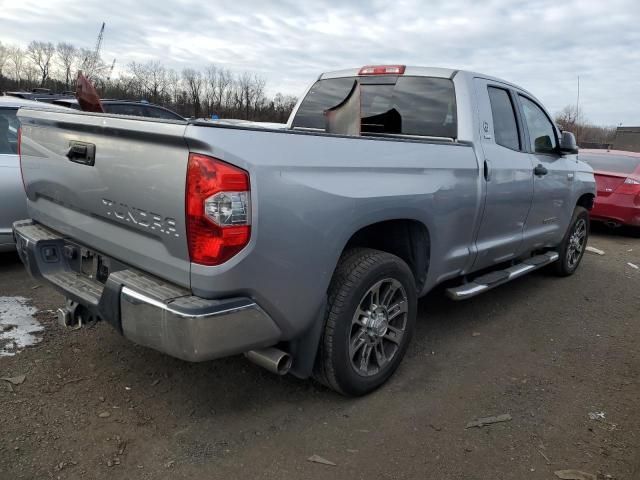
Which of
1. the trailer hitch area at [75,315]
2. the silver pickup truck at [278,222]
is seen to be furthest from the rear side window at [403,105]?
the trailer hitch area at [75,315]

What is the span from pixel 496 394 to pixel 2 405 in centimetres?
287

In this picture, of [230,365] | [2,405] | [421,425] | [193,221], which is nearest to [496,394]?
[421,425]

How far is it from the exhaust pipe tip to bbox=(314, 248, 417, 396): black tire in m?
0.27

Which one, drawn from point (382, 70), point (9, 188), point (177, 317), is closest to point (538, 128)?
point (382, 70)

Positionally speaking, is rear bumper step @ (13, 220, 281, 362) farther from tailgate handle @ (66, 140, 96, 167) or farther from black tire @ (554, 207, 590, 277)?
black tire @ (554, 207, 590, 277)

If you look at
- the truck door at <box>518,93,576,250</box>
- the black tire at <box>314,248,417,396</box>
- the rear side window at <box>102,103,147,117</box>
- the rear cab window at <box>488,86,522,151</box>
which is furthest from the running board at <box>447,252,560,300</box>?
the rear side window at <box>102,103,147,117</box>

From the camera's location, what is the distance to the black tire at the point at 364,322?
2.86m

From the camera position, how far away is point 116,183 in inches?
100.0

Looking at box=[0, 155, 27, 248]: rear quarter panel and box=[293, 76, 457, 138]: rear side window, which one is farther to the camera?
box=[0, 155, 27, 248]: rear quarter panel

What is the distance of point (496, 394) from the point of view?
10.9ft

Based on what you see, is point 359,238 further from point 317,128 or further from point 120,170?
point 317,128

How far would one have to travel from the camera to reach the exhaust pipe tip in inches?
103

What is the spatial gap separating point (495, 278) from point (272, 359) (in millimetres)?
2367

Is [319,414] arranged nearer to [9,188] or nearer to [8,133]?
[9,188]
